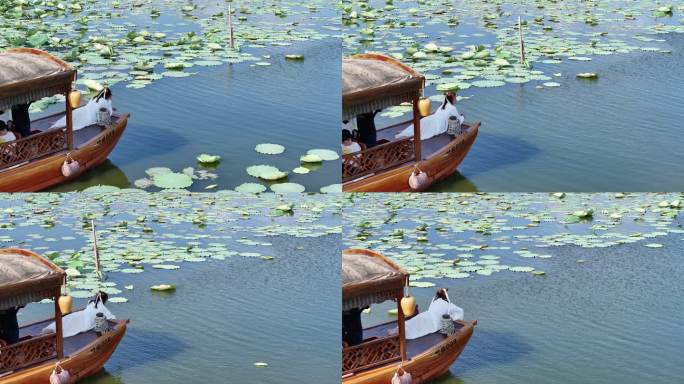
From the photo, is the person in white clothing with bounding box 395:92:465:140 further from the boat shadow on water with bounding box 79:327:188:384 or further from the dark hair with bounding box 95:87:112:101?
the boat shadow on water with bounding box 79:327:188:384

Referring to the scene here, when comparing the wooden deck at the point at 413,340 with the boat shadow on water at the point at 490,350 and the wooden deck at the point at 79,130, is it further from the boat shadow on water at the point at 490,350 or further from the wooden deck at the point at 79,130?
the wooden deck at the point at 79,130

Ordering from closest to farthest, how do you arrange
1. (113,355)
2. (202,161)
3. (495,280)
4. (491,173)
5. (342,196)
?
1. (491,173)
2. (202,161)
3. (113,355)
4. (495,280)
5. (342,196)

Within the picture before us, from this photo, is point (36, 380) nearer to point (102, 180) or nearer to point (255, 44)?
point (102, 180)

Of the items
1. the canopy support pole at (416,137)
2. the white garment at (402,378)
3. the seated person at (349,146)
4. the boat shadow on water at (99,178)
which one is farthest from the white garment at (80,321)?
the canopy support pole at (416,137)

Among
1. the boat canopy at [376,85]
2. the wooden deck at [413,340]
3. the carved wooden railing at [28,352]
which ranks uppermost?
the boat canopy at [376,85]

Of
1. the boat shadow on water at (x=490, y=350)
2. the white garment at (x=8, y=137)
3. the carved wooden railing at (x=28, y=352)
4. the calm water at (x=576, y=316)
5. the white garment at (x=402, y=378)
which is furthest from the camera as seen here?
the calm water at (x=576, y=316)

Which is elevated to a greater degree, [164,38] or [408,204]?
[164,38]

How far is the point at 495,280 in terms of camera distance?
7.53 m

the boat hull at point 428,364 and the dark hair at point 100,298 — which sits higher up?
the boat hull at point 428,364

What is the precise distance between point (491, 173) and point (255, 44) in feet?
11.4

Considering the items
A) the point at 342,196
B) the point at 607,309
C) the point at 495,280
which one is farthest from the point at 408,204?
the point at 607,309

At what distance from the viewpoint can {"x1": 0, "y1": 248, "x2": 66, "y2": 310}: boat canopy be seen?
19.4 feet

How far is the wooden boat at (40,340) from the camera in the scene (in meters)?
5.95

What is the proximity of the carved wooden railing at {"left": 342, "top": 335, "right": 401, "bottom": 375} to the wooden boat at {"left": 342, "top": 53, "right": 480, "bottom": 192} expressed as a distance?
103 centimetres
